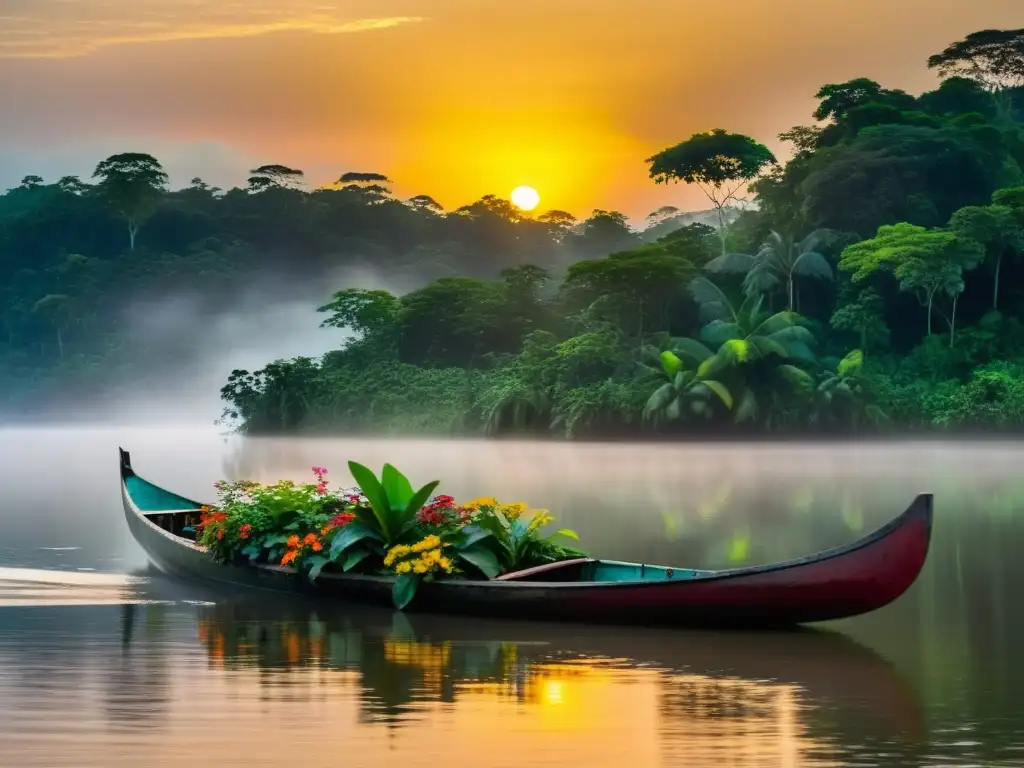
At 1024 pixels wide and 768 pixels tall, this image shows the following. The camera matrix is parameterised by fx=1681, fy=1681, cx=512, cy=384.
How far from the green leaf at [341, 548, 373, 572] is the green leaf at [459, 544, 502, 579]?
82 cm

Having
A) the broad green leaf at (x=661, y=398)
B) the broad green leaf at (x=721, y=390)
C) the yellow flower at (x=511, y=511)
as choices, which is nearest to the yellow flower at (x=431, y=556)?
the yellow flower at (x=511, y=511)

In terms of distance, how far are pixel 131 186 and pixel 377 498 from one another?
71678 mm

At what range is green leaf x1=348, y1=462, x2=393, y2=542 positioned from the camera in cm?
1202

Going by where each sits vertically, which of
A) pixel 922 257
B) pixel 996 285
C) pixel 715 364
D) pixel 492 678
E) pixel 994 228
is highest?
pixel 994 228

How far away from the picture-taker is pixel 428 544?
11.7 m

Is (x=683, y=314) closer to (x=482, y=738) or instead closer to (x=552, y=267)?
(x=552, y=267)

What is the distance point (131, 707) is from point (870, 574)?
4554 mm

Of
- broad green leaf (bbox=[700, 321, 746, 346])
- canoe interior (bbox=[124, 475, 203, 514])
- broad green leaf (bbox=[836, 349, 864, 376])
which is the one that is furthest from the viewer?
broad green leaf (bbox=[700, 321, 746, 346])

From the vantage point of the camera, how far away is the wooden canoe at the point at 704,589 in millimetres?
10391

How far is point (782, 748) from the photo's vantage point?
764 cm

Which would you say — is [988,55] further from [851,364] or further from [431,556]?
[431,556]

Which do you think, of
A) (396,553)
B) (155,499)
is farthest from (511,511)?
(155,499)

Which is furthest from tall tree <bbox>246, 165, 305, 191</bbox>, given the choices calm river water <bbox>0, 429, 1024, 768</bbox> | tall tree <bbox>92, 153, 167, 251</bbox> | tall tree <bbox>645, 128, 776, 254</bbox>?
calm river water <bbox>0, 429, 1024, 768</bbox>

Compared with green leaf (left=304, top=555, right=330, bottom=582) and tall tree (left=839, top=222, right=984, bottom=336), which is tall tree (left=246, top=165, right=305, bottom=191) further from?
green leaf (left=304, top=555, right=330, bottom=582)
